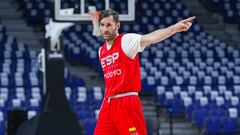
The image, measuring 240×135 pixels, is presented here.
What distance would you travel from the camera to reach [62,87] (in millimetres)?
10281

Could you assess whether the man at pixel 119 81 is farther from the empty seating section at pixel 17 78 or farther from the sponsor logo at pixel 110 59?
the empty seating section at pixel 17 78

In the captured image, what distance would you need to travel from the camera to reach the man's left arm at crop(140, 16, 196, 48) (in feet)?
15.6

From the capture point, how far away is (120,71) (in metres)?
5.18

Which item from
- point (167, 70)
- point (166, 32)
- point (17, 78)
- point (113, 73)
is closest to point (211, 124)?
point (167, 70)

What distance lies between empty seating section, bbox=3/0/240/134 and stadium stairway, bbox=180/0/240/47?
0.41 metres

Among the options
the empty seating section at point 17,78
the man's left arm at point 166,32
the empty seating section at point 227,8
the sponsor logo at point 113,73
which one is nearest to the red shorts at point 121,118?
the sponsor logo at point 113,73

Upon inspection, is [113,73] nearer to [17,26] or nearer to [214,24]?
[17,26]

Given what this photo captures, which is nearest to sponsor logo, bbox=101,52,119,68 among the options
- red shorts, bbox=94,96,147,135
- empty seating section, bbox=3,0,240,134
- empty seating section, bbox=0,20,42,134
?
red shorts, bbox=94,96,147,135

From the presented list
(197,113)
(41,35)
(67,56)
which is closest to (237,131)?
(197,113)

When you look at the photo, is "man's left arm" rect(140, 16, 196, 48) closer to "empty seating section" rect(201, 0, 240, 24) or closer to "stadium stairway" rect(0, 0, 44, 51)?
"stadium stairway" rect(0, 0, 44, 51)

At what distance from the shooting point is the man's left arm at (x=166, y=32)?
475 centimetres

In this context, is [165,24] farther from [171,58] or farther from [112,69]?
[112,69]

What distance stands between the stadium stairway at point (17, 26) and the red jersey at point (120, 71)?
15839 mm

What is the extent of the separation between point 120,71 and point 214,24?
64.7 feet
